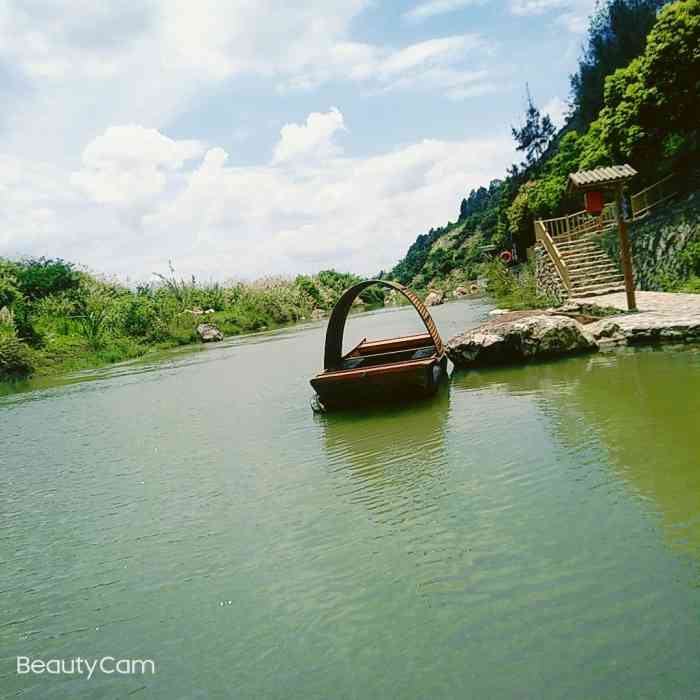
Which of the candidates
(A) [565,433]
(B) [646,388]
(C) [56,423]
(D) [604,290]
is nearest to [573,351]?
(B) [646,388]

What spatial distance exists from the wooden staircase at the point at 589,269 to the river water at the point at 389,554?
306 inches

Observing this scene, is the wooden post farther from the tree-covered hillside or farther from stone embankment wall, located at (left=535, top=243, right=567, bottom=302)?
the tree-covered hillside

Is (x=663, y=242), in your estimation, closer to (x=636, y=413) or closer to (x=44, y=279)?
(x=636, y=413)

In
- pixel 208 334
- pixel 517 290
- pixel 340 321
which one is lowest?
pixel 340 321

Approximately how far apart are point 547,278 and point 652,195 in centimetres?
420

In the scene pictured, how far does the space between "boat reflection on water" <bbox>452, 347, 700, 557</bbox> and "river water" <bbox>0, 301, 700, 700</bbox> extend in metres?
0.03

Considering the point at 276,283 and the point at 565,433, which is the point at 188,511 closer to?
the point at 565,433

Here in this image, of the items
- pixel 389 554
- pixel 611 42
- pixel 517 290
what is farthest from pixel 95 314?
pixel 611 42

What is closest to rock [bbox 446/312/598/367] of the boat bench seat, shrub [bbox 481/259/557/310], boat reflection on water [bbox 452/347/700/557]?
boat reflection on water [bbox 452/347/700/557]

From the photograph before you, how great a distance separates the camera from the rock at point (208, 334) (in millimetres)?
33562

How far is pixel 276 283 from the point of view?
48.7m

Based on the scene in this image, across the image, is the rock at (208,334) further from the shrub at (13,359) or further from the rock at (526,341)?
the rock at (526,341)

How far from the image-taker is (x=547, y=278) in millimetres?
18812

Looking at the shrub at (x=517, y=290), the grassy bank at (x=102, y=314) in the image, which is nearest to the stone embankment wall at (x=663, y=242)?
the shrub at (x=517, y=290)
